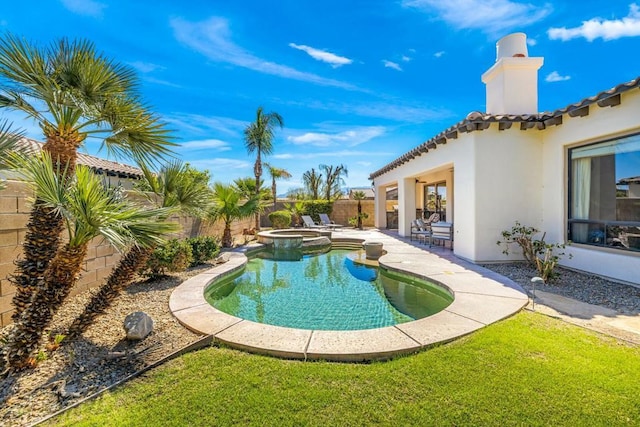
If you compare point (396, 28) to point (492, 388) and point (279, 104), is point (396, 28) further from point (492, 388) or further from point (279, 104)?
point (492, 388)

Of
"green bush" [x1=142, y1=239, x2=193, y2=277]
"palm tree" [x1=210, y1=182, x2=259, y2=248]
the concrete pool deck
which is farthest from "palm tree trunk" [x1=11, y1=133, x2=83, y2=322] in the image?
"palm tree" [x1=210, y1=182, x2=259, y2=248]

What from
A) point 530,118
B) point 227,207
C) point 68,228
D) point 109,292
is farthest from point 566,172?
point 227,207

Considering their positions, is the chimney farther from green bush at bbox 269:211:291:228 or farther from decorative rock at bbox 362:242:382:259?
green bush at bbox 269:211:291:228

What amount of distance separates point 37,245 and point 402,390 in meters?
4.37

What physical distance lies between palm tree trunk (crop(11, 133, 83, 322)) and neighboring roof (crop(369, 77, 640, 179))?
933cm

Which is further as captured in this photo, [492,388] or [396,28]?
[396,28]

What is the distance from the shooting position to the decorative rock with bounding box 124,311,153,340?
412 cm

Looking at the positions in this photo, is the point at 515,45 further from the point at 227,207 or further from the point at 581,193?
the point at 227,207

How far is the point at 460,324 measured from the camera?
4.44 meters

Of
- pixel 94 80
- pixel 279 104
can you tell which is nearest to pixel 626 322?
pixel 94 80

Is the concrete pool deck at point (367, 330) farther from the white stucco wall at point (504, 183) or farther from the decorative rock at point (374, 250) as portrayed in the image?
the decorative rock at point (374, 250)

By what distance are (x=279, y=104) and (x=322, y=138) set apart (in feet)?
49.2

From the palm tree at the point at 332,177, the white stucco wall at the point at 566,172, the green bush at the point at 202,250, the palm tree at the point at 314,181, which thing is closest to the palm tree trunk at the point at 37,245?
the green bush at the point at 202,250

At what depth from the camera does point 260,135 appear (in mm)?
18016
